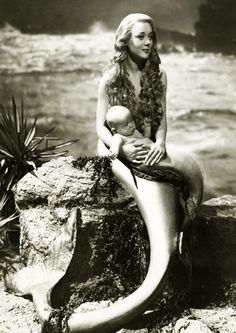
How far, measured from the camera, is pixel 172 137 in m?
5.78

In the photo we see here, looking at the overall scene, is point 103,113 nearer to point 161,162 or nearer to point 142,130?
point 142,130

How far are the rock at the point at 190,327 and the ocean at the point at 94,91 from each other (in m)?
2.10

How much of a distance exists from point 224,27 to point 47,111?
6.89ft

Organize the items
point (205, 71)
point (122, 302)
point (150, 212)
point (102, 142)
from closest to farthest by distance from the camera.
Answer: point (122, 302) < point (150, 212) < point (102, 142) < point (205, 71)

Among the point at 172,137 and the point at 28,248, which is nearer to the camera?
the point at 28,248

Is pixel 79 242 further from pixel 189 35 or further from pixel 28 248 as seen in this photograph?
pixel 189 35

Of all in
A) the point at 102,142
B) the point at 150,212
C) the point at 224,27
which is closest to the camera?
the point at 150,212

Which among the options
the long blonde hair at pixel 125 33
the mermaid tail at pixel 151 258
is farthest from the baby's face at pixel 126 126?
the long blonde hair at pixel 125 33

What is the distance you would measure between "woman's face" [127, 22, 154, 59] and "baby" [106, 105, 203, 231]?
442 mm

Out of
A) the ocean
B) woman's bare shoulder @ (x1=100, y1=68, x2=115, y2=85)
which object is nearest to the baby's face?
woman's bare shoulder @ (x1=100, y1=68, x2=115, y2=85)

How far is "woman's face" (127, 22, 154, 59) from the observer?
373 centimetres

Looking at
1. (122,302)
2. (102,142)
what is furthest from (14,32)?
(122,302)

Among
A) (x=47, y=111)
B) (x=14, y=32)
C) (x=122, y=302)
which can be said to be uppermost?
(x=14, y=32)

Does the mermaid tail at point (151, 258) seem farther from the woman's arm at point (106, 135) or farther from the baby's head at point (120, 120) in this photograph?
the baby's head at point (120, 120)
